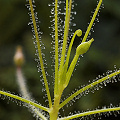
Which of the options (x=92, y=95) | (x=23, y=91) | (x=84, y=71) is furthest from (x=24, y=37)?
(x=23, y=91)

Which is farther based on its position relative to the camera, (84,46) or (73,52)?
(73,52)

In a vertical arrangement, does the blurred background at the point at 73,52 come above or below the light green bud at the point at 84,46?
above

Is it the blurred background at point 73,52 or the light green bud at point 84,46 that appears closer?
the light green bud at point 84,46

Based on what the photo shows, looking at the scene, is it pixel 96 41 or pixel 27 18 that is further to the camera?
pixel 27 18

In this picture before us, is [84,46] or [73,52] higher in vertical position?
[73,52]

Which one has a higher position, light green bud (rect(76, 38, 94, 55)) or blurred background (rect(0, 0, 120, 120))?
blurred background (rect(0, 0, 120, 120))

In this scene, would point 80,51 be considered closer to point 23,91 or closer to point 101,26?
point 23,91

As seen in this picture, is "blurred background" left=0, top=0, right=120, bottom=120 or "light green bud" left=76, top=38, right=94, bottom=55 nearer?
"light green bud" left=76, top=38, right=94, bottom=55

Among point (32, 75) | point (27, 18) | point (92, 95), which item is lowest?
point (92, 95)
